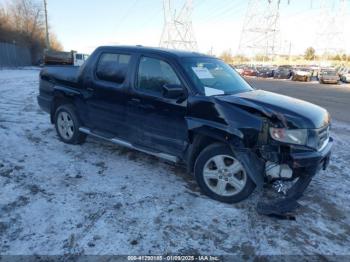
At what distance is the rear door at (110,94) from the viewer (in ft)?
14.9

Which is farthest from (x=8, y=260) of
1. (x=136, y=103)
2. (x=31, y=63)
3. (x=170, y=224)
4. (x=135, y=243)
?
(x=31, y=63)

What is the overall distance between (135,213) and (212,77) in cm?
218

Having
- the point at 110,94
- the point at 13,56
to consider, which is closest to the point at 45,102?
the point at 110,94

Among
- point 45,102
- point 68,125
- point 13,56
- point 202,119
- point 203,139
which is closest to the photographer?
point 202,119

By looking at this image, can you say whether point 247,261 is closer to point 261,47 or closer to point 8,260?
point 8,260

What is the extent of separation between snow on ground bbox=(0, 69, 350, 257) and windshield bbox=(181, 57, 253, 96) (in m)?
1.39

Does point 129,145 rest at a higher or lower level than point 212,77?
lower

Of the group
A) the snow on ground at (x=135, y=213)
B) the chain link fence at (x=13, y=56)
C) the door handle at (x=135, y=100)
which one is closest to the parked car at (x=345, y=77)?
the snow on ground at (x=135, y=213)

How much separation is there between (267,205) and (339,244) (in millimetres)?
825

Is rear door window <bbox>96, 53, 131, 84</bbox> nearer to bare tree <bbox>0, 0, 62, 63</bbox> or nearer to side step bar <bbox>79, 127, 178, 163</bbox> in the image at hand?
side step bar <bbox>79, 127, 178, 163</bbox>

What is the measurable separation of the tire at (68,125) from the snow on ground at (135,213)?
1.46 feet

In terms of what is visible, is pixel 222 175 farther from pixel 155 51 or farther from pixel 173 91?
pixel 155 51

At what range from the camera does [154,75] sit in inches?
168

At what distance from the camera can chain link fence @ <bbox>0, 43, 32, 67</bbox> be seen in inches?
1368
